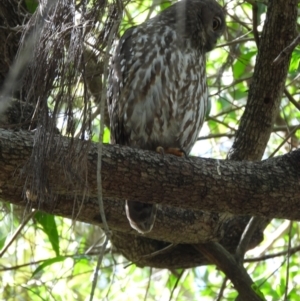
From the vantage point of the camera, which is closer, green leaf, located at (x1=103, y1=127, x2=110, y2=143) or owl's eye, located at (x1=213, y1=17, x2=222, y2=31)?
owl's eye, located at (x1=213, y1=17, x2=222, y2=31)

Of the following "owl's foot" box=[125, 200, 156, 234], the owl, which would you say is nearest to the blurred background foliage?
the owl

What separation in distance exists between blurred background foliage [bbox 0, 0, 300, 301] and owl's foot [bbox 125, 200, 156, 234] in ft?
1.41

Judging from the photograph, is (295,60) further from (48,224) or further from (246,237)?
(48,224)

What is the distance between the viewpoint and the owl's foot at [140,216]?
3.20 metres

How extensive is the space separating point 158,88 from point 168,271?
76.5 inches

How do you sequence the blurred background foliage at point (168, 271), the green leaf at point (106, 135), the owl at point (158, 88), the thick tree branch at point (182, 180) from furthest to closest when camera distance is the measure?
1. the green leaf at point (106, 135)
2. the blurred background foliage at point (168, 271)
3. the owl at point (158, 88)
4. the thick tree branch at point (182, 180)

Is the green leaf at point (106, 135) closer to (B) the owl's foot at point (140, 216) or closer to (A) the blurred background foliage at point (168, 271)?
(A) the blurred background foliage at point (168, 271)

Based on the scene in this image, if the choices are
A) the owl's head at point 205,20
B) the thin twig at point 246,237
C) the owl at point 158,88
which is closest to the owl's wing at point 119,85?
the owl at point 158,88

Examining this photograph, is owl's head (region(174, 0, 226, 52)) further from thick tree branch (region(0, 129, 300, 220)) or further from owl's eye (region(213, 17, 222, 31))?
thick tree branch (region(0, 129, 300, 220))

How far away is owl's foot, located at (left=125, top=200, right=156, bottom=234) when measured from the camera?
10.5ft

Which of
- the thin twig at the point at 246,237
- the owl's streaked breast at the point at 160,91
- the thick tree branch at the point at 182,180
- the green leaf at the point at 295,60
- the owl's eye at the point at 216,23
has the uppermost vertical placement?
the owl's eye at the point at 216,23

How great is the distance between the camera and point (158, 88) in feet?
11.1

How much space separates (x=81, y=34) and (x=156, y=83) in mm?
1397

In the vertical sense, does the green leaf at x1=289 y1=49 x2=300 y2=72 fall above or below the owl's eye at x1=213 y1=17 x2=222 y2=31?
below
